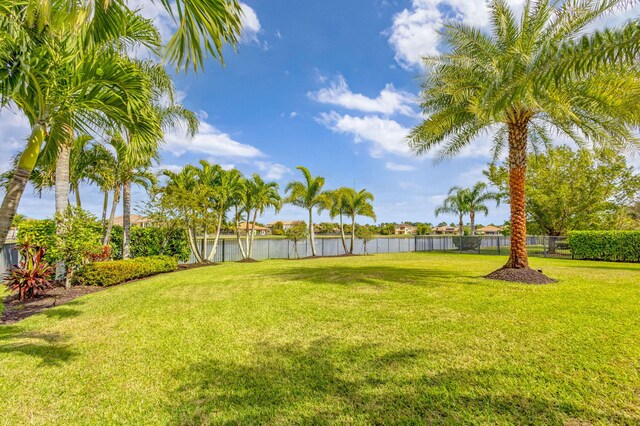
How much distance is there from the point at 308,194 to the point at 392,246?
1107 centimetres

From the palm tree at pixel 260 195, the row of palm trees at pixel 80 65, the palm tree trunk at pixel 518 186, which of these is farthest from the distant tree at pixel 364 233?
the row of palm trees at pixel 80 65

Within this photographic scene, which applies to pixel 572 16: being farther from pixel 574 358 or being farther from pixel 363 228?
pixel 363 228

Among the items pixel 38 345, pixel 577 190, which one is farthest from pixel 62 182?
pixel 577 190

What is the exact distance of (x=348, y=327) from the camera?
15.4 ft

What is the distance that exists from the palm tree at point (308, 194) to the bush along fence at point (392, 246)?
2350 millimetres

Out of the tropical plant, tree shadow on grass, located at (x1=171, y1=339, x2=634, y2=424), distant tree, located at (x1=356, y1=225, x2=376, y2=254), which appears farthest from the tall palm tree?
distant tree, located at (x1=356, y1=225, x2=376, y2=254)

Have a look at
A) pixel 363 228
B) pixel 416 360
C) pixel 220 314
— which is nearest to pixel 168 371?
pixel 220 314

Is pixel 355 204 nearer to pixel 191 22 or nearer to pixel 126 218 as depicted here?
pixel 126 218

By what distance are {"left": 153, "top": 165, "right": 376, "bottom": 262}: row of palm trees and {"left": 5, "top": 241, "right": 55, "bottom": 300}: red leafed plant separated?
7146 millimetres

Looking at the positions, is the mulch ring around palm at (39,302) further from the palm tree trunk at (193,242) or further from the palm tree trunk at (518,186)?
the palm tree trunk at (518,186)

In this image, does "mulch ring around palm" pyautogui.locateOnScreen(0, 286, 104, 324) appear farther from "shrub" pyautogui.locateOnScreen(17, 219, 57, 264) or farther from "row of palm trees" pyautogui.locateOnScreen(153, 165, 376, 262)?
"row of palm trees" pyautogui.locateOnScreen(153, 165, 376, 262)

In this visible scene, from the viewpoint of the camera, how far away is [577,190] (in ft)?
75.5

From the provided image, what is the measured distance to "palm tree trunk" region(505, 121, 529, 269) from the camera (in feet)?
29.6

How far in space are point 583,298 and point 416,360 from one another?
16.6ft
